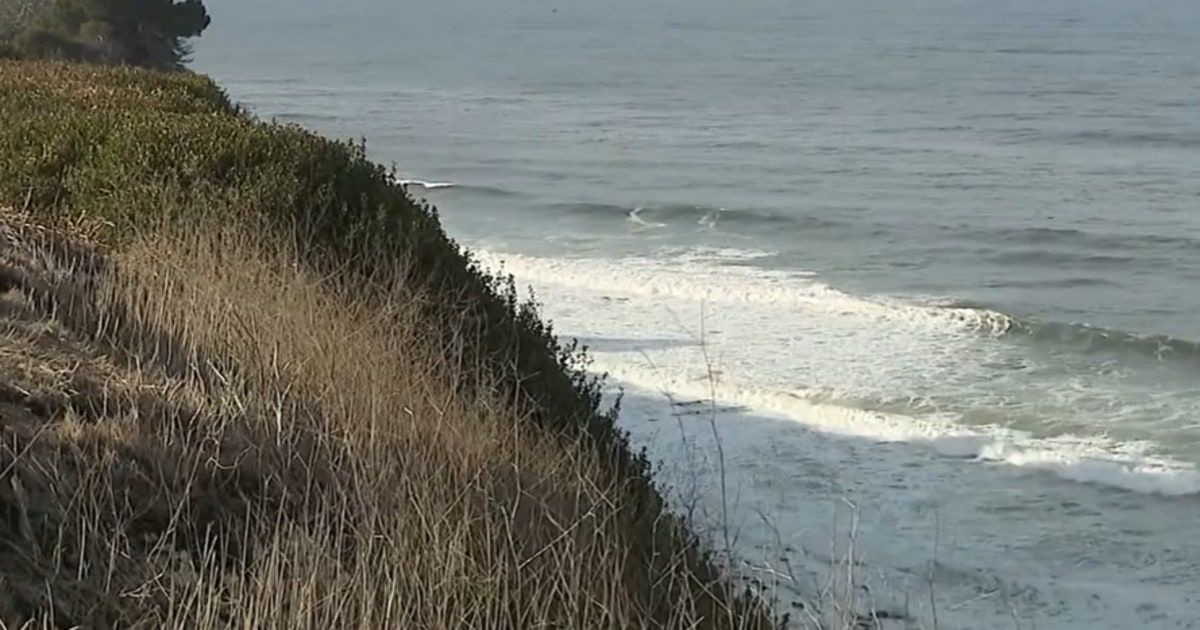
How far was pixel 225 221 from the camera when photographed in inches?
324

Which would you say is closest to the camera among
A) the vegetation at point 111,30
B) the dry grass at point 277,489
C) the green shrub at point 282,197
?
the dry grass at point 277,489

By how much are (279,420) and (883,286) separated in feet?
61.2

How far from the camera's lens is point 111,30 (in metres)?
38.0

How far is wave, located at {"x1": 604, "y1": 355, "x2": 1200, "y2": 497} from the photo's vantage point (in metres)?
13.3

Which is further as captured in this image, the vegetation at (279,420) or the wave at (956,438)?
the wave at (956,438)

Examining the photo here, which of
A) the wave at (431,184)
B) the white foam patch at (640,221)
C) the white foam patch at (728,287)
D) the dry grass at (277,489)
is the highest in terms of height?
the dry grass at (277,489)

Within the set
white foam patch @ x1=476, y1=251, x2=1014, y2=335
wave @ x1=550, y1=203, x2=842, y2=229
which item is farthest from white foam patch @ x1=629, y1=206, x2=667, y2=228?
white foam patch @ x1=476, y1=251, x2=1014, y2=335

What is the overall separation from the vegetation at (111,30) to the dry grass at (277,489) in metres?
31.0

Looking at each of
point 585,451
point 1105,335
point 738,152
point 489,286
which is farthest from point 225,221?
point 738,152

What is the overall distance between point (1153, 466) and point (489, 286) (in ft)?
23.0

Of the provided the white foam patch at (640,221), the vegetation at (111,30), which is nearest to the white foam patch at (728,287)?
the white foam patch at (640,221)

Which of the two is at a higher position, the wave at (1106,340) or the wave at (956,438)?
the wave at (1106,340)

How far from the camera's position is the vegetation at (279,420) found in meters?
3.76

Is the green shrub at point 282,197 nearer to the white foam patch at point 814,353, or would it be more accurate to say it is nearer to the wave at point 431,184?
the white foam patch at point 814,353
